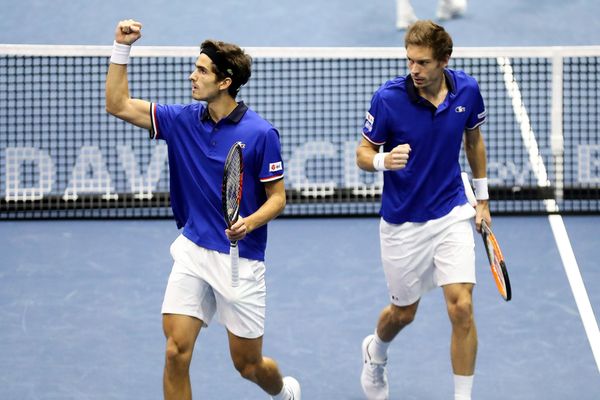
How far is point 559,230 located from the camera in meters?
10.3

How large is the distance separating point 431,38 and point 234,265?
1.49 metres

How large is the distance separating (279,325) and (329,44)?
499 centimetres

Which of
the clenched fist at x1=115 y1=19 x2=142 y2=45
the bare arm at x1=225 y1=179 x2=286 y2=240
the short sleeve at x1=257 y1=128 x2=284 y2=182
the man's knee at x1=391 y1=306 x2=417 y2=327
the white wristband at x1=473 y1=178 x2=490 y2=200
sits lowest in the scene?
the man's knee at x1=391 y1=306 x2=417 y2=327

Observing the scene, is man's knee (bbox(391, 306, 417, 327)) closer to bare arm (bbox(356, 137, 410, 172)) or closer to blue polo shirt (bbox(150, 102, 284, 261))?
bare arm (bbox(356, 137, 410, 172))

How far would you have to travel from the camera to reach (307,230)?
34.2 feet

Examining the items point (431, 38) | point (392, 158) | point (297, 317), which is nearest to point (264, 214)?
point (392, 158)

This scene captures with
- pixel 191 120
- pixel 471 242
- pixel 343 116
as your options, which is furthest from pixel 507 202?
pixel 191 120

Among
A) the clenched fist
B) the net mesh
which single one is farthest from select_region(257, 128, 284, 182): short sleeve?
the net mesh

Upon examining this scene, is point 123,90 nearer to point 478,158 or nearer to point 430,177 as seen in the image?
point 430,177

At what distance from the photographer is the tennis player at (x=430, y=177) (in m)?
6.57

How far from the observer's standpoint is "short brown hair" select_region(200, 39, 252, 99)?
20.3ft

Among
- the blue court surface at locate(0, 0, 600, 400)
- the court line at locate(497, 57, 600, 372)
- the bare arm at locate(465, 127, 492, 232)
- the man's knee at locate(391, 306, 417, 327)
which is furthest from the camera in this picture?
the court line at locate(497, 57, 600, 372)

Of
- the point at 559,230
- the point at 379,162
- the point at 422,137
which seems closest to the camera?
the point at 379,162

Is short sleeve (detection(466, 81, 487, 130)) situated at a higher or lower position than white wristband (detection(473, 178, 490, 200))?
higher
